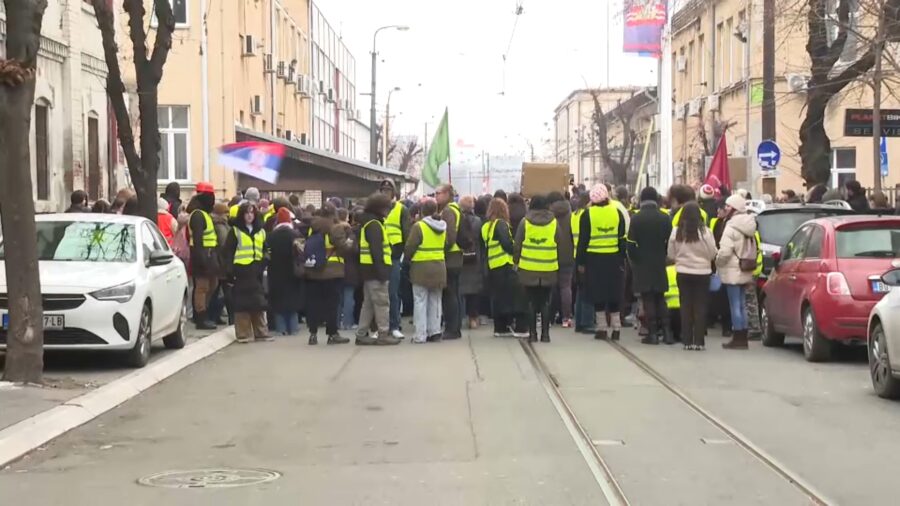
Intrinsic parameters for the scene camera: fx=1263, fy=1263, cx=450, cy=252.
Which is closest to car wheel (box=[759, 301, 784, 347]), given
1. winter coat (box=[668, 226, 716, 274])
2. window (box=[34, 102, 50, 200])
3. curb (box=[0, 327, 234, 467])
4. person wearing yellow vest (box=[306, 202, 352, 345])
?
winter coat (box=[668, 226, 716, 274])

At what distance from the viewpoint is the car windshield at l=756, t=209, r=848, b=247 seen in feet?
56.3

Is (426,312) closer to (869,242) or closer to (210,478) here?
(869,242)

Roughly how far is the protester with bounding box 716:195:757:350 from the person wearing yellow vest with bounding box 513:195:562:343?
211 centimetres

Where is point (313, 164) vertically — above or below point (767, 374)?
above

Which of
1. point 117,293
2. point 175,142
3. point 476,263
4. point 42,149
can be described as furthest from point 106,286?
point 175,142

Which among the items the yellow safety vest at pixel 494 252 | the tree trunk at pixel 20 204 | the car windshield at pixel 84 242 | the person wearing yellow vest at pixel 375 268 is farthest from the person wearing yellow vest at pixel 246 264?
the tree trunk at pixel 20 204

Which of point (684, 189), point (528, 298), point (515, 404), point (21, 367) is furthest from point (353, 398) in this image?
point (684, 189)

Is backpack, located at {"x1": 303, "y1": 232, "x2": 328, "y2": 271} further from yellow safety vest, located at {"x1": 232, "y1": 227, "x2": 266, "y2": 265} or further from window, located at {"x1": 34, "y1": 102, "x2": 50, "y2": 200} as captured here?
window, located at {"x1": 34, "y1": 102, "x2": 50, "y2": 200}

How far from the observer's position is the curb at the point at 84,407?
890 centimetres

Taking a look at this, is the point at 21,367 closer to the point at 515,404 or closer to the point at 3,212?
the point at 3,212

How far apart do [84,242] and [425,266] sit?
4.37 meters

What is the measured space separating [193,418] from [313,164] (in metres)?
22.8

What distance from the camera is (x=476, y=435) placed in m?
9.33

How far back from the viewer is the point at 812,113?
22922 mm
